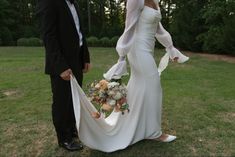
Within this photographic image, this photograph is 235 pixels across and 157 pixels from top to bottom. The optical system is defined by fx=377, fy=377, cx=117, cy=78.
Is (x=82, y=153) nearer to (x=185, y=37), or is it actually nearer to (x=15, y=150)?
(x=15, y=150)

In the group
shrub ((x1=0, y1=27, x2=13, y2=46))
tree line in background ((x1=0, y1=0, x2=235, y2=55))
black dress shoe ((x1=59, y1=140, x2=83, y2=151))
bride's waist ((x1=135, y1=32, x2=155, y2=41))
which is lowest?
shrub ((x1=0, y1=27, x2=13, y2=46))

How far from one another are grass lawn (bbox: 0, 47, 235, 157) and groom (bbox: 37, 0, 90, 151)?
1.15 feet

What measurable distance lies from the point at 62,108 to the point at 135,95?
866 mm

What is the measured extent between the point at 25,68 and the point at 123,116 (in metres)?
8.54

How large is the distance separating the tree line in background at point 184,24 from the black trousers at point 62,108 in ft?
39.8

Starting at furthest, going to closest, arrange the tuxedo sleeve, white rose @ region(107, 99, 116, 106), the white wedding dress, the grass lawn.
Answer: the grass lawn → the white wedding dress → white rose @ region(107, 99, 116, 106) → the tuxedo sleeve

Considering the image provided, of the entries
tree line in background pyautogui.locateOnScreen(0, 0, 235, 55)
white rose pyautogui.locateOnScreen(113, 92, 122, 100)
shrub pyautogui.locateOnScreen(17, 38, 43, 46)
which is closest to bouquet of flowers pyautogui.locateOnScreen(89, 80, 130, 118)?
white rose pyautogui.locateOnScreen(113, 92, 122, 100)

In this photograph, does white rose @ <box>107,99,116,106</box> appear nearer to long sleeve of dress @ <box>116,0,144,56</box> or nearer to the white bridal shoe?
long sleeve of dress @ <box>116,0,144,56</box>

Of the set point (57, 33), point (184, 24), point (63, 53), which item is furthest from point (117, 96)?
point (184, 24)

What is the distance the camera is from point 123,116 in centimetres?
450

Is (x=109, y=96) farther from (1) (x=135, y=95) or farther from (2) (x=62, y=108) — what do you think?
(2) (x=62, y=108)

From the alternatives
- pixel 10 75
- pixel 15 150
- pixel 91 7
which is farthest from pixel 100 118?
pixel 91 7

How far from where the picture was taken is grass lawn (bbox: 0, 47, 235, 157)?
4.40 meters

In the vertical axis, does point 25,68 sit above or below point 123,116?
below
